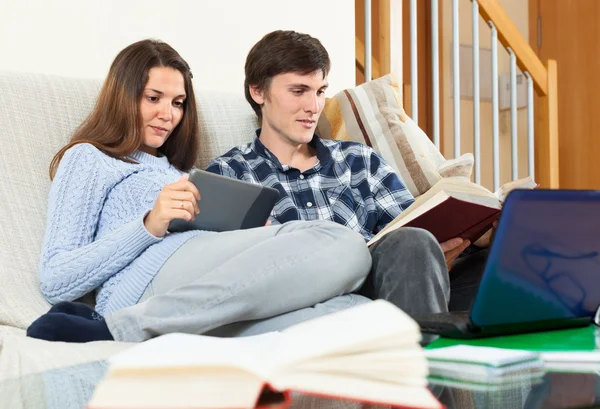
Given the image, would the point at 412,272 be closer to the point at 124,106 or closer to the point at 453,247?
the point at 453,247

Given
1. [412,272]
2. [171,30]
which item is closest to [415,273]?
[412,272]

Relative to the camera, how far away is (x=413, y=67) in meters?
2.70

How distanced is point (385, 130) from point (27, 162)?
2.99ft

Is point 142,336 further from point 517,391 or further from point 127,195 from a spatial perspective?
point 517,391

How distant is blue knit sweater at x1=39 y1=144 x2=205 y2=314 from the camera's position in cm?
143

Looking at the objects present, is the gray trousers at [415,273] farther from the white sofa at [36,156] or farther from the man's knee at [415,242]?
the white sofa at [36,156]

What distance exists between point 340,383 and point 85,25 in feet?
5.49

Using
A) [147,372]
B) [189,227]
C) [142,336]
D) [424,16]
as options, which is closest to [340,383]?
[147,372]

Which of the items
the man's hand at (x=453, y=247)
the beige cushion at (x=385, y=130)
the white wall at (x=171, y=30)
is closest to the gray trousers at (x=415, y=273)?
the man's hand at (x=453, y=247)

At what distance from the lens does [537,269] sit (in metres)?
0.82

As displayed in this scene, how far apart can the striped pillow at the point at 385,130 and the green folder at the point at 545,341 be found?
→ 1.08 metres

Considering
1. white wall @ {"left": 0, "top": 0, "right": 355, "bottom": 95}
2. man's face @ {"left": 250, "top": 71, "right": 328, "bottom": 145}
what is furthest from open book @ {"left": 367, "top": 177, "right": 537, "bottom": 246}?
white wall @ {"left": 0, "top": 0, "right": 355, "bottom": 95}

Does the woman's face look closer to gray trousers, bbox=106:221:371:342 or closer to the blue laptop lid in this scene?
gray trousers, bbox=106:221:371:342

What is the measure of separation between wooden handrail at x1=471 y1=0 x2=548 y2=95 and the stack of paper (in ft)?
7.97
